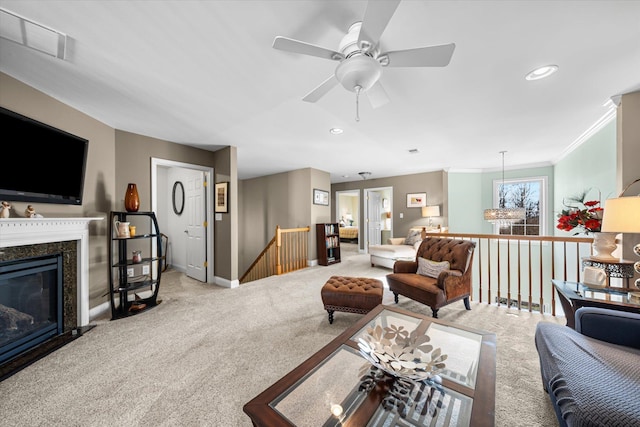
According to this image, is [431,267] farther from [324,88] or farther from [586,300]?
[324,88]

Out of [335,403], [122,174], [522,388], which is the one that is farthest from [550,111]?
[122,174]

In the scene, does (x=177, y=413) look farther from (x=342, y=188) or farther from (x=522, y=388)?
(x=342, y=188)

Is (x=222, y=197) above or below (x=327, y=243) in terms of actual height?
above

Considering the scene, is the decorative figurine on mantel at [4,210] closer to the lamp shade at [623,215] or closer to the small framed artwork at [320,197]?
the small framed artwork at [320,197]

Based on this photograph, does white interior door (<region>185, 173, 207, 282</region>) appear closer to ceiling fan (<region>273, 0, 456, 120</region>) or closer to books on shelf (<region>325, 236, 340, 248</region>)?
books on shelf (<region>325, 236, 340, 248</region>)

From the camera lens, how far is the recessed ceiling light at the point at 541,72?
190 cm

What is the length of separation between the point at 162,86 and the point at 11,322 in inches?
92.8

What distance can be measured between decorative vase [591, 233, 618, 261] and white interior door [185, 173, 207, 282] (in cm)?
506

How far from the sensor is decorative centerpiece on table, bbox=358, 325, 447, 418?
1.02 meters

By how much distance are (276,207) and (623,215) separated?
5901 millimetres

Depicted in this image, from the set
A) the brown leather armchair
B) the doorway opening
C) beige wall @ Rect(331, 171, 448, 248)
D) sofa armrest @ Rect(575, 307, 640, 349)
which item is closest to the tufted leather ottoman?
the brown leather armchair

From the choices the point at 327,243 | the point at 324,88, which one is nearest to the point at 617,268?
the point at 324,88

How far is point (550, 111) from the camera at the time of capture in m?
2.74

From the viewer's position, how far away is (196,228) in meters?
4.52
